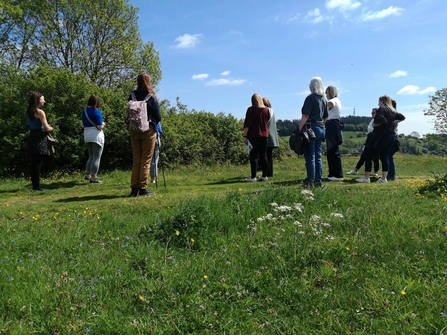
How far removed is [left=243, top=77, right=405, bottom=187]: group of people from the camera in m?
7.29

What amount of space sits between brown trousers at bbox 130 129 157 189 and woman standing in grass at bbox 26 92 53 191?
7.35 ft

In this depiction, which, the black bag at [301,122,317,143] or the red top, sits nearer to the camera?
the black bag at [301,122,317,143]

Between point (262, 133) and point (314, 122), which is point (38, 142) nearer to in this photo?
point (262, 133)

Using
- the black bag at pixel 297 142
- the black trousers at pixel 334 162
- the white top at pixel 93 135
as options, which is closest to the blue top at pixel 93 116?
the white top at pixel 93 135

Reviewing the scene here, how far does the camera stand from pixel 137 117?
6406 millimetres

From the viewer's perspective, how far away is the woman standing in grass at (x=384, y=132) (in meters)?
7.99

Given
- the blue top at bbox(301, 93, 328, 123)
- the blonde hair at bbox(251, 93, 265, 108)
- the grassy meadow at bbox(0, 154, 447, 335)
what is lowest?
the grassy meadow at bbox(0, 154, 447, 335)

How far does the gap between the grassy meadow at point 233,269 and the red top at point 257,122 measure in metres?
3.49

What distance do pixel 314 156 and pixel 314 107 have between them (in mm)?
970

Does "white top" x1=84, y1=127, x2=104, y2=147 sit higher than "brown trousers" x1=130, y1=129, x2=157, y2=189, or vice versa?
"white top" x1=84, y1=127, x2=104, y2=147

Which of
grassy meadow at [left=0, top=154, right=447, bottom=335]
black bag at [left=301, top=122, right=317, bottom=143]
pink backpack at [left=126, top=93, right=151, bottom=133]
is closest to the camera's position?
grassy meadow at [left=0, top=154, right=447, bottom=335]

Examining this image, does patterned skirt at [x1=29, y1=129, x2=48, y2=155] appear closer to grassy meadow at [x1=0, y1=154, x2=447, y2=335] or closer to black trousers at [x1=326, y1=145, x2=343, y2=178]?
grassy meadow at [x1=0, y1=154, x2=447, y2=335]

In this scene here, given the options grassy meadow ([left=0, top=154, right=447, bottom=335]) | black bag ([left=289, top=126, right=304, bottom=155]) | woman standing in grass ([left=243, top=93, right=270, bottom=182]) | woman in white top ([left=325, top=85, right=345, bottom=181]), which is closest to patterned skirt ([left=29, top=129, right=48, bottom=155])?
grassy meadow ([left=0, top=154, right=447, bottom=335])

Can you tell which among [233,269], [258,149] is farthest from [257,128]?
[233,269]
